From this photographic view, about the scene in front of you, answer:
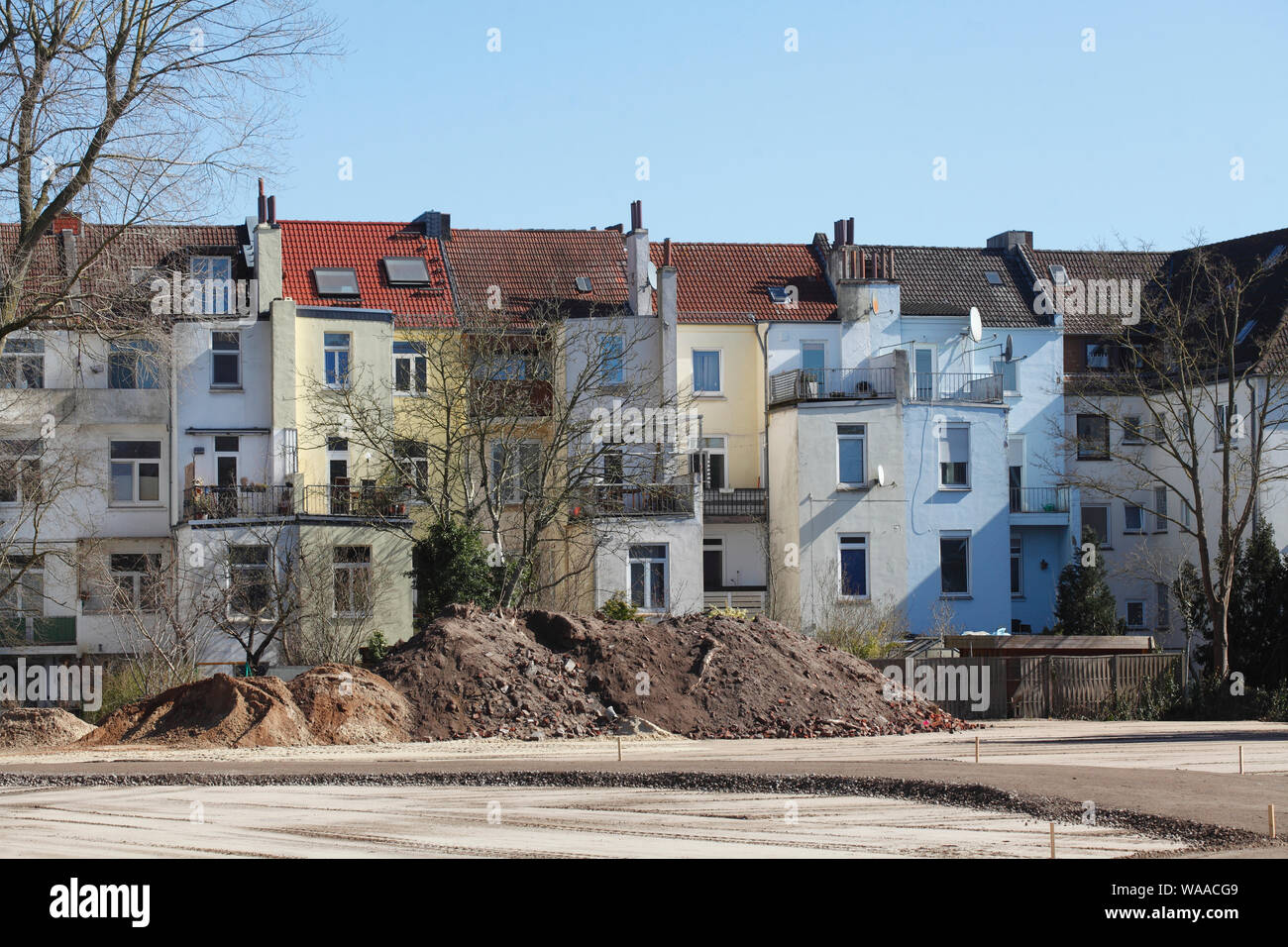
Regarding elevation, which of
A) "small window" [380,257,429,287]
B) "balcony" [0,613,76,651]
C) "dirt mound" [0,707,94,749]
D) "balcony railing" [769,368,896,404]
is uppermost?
"small window" [380,257,429,287]

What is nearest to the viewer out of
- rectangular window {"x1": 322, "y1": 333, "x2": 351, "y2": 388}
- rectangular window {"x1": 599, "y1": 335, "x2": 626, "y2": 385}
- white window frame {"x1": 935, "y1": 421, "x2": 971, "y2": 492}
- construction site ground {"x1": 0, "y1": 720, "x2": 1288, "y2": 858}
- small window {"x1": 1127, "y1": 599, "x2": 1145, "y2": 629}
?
construction site ground {"x1": 0, "y1": 720, "x2": 1288, "y2": 858}

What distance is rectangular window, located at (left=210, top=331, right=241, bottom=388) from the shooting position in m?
46.7

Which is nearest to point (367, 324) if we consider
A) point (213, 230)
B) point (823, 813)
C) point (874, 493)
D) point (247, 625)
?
point (213, 230)

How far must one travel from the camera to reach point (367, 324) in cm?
4741

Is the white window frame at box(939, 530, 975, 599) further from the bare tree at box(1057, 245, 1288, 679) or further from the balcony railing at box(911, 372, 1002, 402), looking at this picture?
the balcony railing at box(911, 372, 1002, 402)

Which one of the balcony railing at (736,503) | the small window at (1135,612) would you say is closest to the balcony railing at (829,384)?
the balcony railing at (736,503)

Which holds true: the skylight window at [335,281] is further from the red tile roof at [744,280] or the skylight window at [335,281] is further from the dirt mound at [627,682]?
the dirt mound at [627,682]

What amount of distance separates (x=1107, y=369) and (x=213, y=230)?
31437 millimetres

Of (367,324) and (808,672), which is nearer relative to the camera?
(808,672)

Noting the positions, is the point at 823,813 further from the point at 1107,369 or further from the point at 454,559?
the point at 1107,369

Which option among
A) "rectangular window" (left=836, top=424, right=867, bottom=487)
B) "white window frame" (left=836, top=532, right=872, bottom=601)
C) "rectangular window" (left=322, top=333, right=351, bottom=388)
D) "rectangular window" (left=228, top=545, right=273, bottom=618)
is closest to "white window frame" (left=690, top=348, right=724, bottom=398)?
"rectangular window" (left=836, top=424, right=867, bottom=487)

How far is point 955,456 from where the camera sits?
167 feet

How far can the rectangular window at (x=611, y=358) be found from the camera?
147 ft

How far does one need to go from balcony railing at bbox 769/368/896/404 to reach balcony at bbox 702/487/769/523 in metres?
3.09
